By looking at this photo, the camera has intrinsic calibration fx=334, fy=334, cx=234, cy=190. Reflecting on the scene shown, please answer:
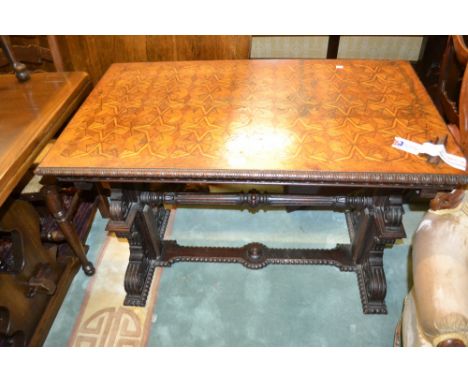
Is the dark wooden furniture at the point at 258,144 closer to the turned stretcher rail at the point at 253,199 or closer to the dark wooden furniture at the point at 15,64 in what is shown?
the turned stretcher rail at the point at 253,199

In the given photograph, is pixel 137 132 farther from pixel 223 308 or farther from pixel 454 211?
pixel 454 211

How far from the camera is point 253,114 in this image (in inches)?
59.4

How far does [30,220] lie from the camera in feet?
5.80

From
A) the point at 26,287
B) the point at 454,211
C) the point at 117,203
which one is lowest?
the point at 26,287

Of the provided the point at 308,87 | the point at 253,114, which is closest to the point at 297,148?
the point at 253,114

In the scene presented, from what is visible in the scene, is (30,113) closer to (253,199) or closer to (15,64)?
(15,64)

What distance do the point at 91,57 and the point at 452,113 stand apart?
7.62 feet

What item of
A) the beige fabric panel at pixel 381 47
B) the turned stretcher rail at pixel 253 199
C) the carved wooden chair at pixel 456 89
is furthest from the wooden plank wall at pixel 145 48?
the carved wooden chair at pixel 456 89

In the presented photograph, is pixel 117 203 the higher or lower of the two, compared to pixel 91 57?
lower

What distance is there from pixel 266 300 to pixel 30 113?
1.61m

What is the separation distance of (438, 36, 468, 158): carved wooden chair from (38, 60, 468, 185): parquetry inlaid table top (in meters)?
0.08

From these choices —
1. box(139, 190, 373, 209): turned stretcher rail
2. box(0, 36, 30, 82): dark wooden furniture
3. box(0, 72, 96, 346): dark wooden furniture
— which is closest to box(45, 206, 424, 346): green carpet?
box(0, 72, 96, 346): dark wooden furniture

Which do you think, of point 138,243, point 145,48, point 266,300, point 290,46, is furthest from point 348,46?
point 138,243

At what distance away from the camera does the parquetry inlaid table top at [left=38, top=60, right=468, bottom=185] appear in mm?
1237
